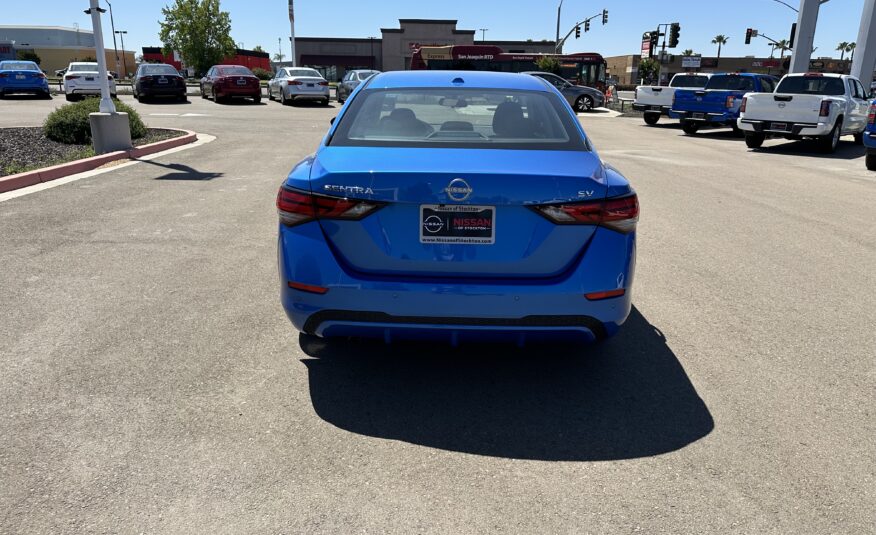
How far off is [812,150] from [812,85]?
1.66m

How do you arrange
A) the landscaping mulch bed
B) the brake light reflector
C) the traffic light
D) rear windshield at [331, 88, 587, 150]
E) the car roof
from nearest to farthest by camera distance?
1. the brake light reflector
2. rear windshield at [331, 88, 587, 150]
3. the car roof
4. the landscaping mulch bed
5. the traffic light

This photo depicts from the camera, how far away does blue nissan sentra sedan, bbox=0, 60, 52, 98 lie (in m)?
27.3

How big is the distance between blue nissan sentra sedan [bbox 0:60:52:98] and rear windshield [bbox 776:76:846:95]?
2761cm

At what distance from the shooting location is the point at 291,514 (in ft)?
8.54

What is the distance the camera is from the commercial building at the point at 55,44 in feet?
388

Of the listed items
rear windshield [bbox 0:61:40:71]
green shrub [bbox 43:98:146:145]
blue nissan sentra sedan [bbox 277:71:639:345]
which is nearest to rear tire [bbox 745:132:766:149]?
green shrub [bbox 43:98:146:145]

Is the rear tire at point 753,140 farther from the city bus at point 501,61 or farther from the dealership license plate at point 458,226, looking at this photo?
the city bus at point 501,61

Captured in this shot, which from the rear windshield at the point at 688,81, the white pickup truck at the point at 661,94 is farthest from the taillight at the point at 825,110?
the rear windshield at the point at 688,81

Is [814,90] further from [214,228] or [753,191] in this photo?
[214,228]

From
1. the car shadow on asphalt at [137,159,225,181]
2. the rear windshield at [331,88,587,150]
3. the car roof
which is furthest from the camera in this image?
the car shadow on asphalt at [137,159,225,181]

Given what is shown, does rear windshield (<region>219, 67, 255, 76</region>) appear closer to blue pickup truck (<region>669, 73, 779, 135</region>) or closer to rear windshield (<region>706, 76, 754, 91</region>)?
blue pickup truck (<region>669, 73, 779, 135</region>)

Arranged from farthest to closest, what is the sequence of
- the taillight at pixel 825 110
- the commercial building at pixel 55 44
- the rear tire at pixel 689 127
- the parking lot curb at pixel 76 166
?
the commercial building at pixel 55 44 < the rear tire at pixel 689 127 < the taillight at pixel 825 110 < the parking lot curb at pixel 76 166

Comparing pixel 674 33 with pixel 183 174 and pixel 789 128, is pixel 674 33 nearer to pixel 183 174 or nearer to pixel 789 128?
pixel 789 128

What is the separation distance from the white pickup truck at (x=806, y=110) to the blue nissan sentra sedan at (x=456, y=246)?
49.5 ft
